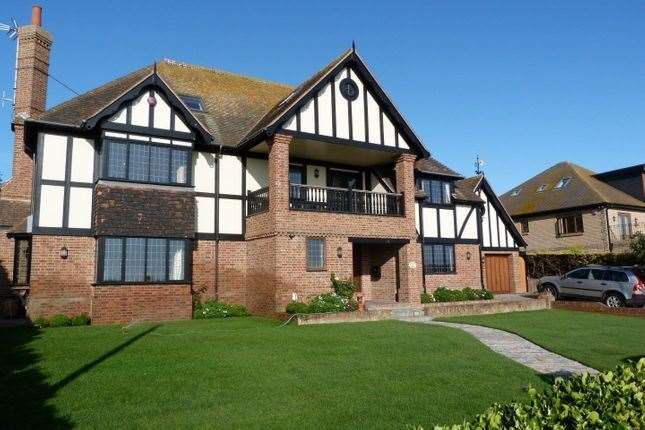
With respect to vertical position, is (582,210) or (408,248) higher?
(582,210)

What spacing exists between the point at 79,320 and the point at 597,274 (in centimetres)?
2001

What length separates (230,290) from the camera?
1769 cm

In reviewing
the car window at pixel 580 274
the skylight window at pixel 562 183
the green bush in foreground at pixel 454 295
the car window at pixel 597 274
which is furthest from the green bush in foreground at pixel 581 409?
the skylight window at pixel 562 183

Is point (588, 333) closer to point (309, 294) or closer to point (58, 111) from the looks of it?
point (309, 294)

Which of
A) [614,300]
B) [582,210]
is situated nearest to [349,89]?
[614,300]

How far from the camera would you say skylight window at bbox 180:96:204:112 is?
1989 cm

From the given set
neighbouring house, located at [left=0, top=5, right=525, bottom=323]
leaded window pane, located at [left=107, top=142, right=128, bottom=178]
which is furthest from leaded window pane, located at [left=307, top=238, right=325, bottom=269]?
leaded window pane, located at [left=107, top=142, right=128, bottom=178]

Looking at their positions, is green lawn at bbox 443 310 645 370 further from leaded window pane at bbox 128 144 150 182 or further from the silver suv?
leaded window pane at bbox 128 144 150 182

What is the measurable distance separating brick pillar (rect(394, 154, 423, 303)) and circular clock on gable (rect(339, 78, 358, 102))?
3.15 metres

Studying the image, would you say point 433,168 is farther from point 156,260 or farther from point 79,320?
point 79,320

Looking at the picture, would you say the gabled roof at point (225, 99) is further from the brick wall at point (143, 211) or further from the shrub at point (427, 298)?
the shrub at point (427, 298)

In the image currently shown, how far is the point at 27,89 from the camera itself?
19.9 m

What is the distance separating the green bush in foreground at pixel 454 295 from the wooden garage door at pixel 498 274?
4243 millimetres

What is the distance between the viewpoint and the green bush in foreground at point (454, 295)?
2116 centimetres
